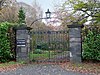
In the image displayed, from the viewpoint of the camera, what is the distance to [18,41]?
42.3 feet

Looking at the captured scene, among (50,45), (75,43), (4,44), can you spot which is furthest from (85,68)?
(4,44)

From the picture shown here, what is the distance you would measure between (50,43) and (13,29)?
2.25m

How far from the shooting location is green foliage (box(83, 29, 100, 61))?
41.3 ft

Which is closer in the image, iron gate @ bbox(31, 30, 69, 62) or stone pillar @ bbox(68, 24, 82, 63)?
stone pillar @ bbox(68, 24, 82, 63)

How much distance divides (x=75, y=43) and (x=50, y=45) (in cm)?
193

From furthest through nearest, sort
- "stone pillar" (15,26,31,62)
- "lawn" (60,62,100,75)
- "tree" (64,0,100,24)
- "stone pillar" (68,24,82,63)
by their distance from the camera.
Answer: "tree" (64,0,100,24) → "stone pillar" (15,26,31,62) → "stone pillar" (68,24,82,63) → "lawn" (60,62,100,75)

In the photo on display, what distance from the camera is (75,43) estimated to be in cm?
1258

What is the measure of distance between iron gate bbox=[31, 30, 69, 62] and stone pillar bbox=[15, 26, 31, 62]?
0.52 metres

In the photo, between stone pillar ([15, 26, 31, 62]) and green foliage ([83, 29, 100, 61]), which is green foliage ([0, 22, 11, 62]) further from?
green foliage ([83, 29, 100, 61])

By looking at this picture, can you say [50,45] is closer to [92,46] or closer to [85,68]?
[92,46]

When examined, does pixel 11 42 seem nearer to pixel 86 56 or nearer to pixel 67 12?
pixel 86 56

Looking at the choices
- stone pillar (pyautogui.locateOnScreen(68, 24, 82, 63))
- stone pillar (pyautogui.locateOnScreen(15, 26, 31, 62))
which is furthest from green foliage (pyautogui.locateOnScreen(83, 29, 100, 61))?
stone pillar (pyautogui.locateOnScreen(15, 26, 31, 62))

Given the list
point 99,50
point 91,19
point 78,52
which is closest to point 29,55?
point 78,52

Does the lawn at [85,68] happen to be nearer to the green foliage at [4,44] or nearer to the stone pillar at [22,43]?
the stone pillar at [22,43]
